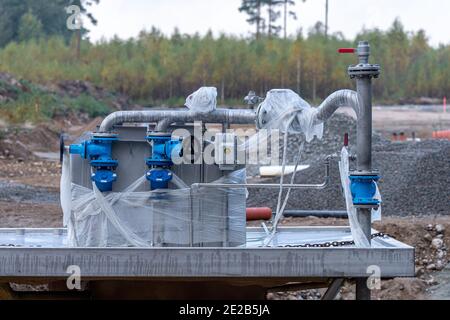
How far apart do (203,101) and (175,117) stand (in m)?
0.19

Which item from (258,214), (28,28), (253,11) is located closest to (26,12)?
(28,28)

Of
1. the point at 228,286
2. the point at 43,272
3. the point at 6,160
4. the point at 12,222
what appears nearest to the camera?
the point at 43,272

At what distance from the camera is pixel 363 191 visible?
16.6 feet

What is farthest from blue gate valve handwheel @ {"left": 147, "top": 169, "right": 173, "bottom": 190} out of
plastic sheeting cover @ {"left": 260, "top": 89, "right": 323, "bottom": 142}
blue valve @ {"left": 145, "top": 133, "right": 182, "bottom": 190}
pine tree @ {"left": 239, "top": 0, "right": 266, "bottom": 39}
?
pine tree @ {"left": 239, "top": 0, "right": 266, "bottom": 39}

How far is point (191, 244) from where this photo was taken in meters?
5.59

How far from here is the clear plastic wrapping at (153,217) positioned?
5586 mm

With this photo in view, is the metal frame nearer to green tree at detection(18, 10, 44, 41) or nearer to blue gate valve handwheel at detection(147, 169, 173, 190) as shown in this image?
blue gate valve handwheel at detection(147, 169, 173, 190)

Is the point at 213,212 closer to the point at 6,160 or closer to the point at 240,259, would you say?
the point at 240,259

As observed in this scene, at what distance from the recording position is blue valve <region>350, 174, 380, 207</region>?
5043 millimetres

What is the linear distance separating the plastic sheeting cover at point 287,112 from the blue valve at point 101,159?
2.95 ft

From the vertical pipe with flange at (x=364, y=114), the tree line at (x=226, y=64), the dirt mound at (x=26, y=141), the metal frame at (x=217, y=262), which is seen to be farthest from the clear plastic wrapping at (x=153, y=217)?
the tree line at (x=226, y=64)
